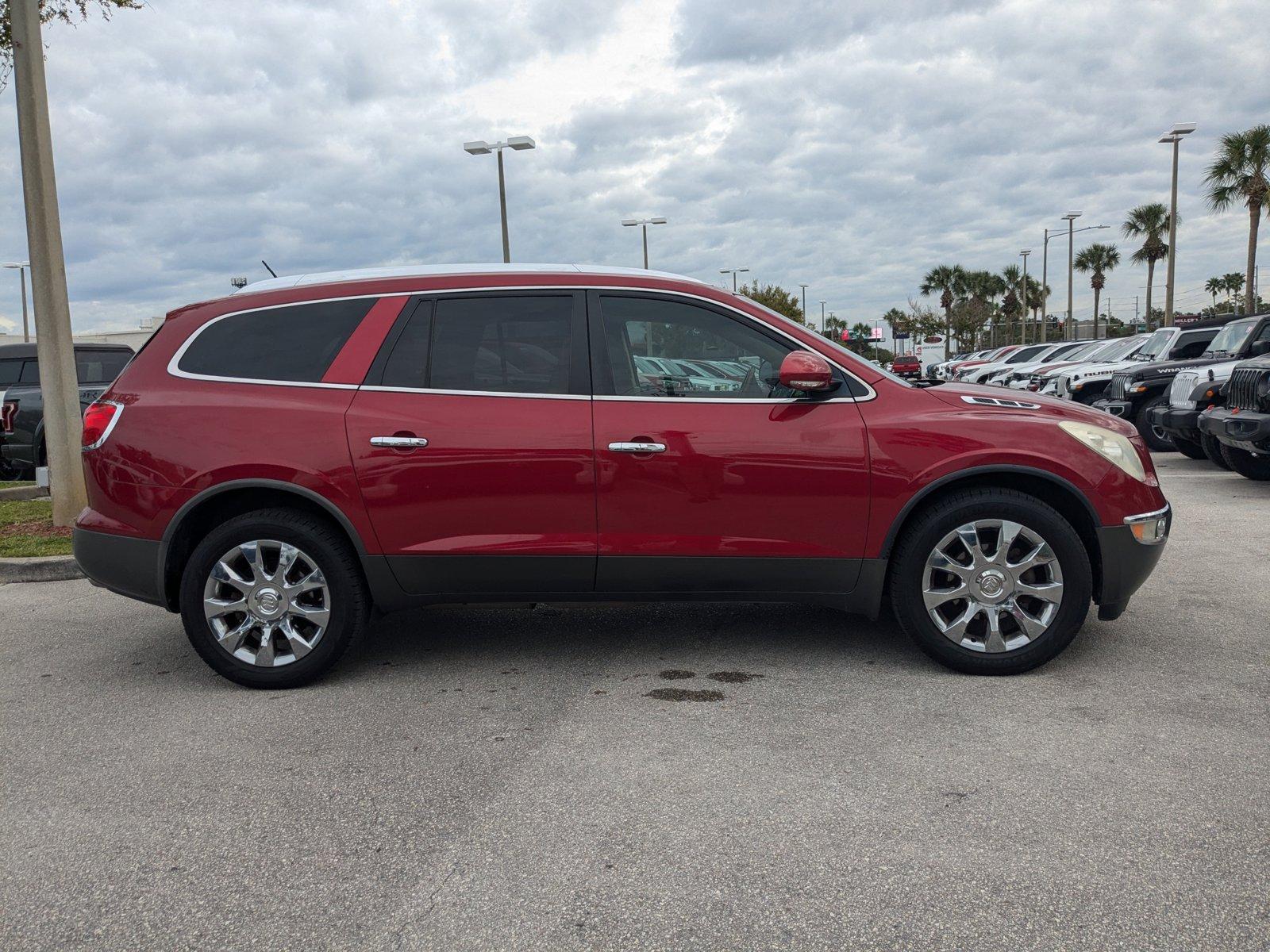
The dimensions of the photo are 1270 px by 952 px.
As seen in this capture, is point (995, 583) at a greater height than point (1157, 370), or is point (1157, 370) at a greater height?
point (1157, 370)

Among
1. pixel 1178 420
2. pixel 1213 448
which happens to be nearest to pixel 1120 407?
pixel 1178 420

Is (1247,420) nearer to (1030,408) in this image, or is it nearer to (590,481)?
(1030,408)

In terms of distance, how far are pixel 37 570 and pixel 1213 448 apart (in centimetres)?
1129

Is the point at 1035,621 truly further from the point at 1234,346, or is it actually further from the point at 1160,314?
the point at 1160,314

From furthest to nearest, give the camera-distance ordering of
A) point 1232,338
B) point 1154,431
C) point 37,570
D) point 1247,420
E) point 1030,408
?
point 1154,431, point 1232,338, point 1247,420, point 37,570, point 1030,408

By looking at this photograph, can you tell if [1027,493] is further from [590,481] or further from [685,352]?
[590,481]

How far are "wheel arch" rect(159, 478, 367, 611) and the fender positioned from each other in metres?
2.22

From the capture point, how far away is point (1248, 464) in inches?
422

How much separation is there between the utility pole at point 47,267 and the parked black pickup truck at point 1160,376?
36.7 ft

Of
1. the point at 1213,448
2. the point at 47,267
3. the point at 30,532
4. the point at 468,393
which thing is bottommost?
the point at 30,532

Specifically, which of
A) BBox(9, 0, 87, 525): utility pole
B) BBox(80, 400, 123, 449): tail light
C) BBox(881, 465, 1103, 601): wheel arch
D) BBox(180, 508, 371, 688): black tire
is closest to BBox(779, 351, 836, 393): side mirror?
BBox(881, 465, 1103, 601): wheel arch

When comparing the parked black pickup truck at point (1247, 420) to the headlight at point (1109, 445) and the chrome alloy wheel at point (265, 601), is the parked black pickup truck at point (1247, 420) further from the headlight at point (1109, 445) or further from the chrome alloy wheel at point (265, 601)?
the chrome alloy wheel at point (265, 601)

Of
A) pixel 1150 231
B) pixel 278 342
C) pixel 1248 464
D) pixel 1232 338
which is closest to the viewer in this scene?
pixel 278 342

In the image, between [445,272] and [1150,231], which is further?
[1150,231]
